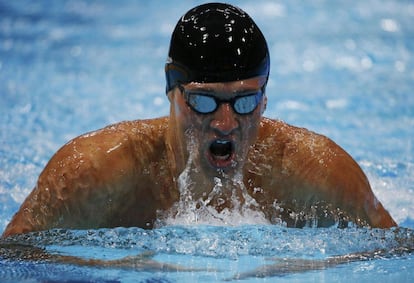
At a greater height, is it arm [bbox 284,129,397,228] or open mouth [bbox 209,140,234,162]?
open mouth [bbox 209,140,234,162]

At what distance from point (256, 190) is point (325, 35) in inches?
146

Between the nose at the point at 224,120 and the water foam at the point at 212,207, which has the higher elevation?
the nose at the point at 224,120

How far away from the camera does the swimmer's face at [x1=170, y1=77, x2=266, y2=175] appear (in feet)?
8.63

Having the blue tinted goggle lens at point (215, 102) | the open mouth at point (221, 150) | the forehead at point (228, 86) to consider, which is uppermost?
the forehead at point (228, 86)

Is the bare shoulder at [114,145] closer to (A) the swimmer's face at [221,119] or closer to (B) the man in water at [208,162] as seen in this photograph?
(B) the man in water at [208,162]

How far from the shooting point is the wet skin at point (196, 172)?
8.79ft

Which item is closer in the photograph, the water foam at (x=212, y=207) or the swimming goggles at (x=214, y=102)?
the swimming goggles at (x=214, y=102)

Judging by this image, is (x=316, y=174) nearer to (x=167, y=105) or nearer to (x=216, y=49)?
(x=216, y=49)

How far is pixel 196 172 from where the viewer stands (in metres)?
2.78

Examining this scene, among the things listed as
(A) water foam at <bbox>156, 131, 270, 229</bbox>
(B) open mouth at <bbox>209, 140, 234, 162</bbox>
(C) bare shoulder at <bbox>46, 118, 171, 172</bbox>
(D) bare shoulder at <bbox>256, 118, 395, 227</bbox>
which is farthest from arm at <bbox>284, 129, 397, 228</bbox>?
(C) bare shoulder at <bbox>46, 118, 171, 172</bbox>

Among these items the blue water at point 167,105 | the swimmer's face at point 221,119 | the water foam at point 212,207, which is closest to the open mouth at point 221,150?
the swimmer's face at point 221,119

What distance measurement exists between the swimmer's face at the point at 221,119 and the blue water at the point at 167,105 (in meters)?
0.27

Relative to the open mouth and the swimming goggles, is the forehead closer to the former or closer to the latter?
the swimming goggles

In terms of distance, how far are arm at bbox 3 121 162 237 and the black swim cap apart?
297 millimetres
